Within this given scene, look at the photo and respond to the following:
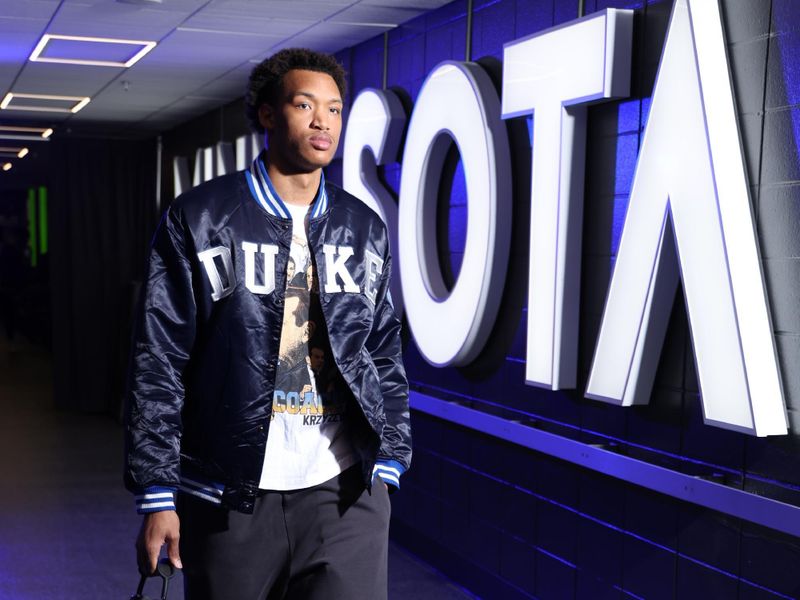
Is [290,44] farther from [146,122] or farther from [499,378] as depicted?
[146,122]

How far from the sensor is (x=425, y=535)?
4621mm

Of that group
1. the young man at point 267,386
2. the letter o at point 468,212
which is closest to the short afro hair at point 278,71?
the young man at point 267,386

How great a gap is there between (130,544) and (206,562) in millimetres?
3193

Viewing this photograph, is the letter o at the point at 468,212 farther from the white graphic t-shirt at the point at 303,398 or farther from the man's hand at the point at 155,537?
the man's hand at the point at 155,537

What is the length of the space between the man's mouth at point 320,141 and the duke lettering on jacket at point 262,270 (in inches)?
7.1

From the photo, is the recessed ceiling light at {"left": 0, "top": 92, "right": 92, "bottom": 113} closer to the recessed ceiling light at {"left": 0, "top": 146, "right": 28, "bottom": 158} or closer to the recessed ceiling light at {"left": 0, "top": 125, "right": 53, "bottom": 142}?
the recessed ceiling light at {"left": 0, "top": 125, "right": 53, "bottom": 142}

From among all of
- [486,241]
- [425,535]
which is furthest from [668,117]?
[425,535]

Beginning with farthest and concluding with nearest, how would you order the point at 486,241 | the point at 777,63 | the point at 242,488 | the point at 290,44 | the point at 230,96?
1. the point at 230,96
2. the point at 290,44
3. the point at 486,241
4. the point at 777,63
5. the point at 242,488

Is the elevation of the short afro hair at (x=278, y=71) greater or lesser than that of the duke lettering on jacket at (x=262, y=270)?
greater

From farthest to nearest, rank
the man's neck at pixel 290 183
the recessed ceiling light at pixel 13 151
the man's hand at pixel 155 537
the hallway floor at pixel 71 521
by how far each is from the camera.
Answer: the recessed ceiling light at pixel 13 151 → the hallway floor at pixel 71 521 → the man's neck at pixel 290 183 → the man's hand at pixel 155 537

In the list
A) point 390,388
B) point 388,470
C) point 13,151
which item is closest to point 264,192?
point 390,388

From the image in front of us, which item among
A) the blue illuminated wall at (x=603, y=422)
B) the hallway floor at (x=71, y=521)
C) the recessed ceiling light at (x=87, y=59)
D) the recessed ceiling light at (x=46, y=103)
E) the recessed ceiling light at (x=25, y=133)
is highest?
the recessed ceiling light at (x=87, y=59)

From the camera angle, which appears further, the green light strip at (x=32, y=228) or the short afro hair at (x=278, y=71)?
the green light strip at (x=32, y=228)

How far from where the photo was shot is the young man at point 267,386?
179 centimetres
